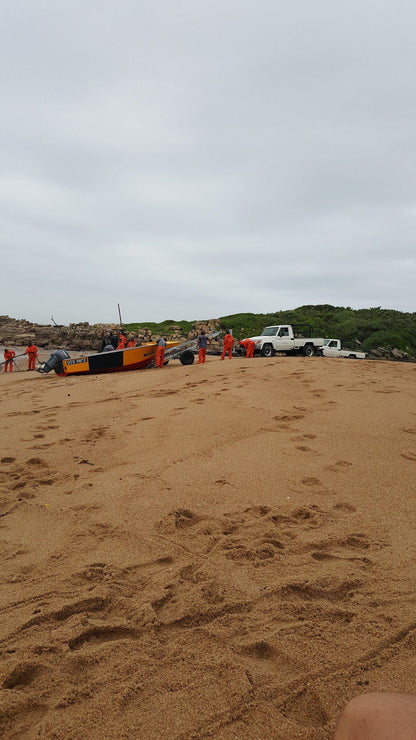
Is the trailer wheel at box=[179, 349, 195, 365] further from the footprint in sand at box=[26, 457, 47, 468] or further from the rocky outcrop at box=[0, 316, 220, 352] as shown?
the rocky outcrop at box=[0, 316, 220, 352]

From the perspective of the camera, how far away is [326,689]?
58.0 inches

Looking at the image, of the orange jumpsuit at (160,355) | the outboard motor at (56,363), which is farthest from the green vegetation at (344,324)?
the outboard motor at (56,363)

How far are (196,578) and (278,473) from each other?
160 cm

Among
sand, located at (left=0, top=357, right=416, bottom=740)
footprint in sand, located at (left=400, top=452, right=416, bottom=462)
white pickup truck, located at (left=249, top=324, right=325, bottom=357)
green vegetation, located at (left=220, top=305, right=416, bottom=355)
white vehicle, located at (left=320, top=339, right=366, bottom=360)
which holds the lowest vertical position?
sand, located at (left=0, top=357, right=416, bottom=740)

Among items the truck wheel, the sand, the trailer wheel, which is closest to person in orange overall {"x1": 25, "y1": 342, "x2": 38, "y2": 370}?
the trailer wheel

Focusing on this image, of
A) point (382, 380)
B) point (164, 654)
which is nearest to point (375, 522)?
point (164, 654)

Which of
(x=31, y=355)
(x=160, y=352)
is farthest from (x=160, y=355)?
(x=31, y=355)

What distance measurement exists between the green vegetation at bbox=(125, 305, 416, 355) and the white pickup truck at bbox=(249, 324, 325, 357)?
29.6 feet

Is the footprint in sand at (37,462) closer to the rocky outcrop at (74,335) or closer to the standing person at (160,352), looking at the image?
the standing person at (160,352)

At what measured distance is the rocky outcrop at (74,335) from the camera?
29516 millimetres

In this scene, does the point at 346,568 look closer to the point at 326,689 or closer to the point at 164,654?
the point at 326,689

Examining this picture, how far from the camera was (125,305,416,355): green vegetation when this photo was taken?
94.6 feet

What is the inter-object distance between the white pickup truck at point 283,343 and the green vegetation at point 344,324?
9.03m

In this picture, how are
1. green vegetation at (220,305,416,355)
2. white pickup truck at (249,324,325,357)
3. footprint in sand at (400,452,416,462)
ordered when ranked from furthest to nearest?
green vegetation at (220,305,416,355) < white pickup truck at (249,324,325,357) < footprint in sand at (400,452,416,462)
